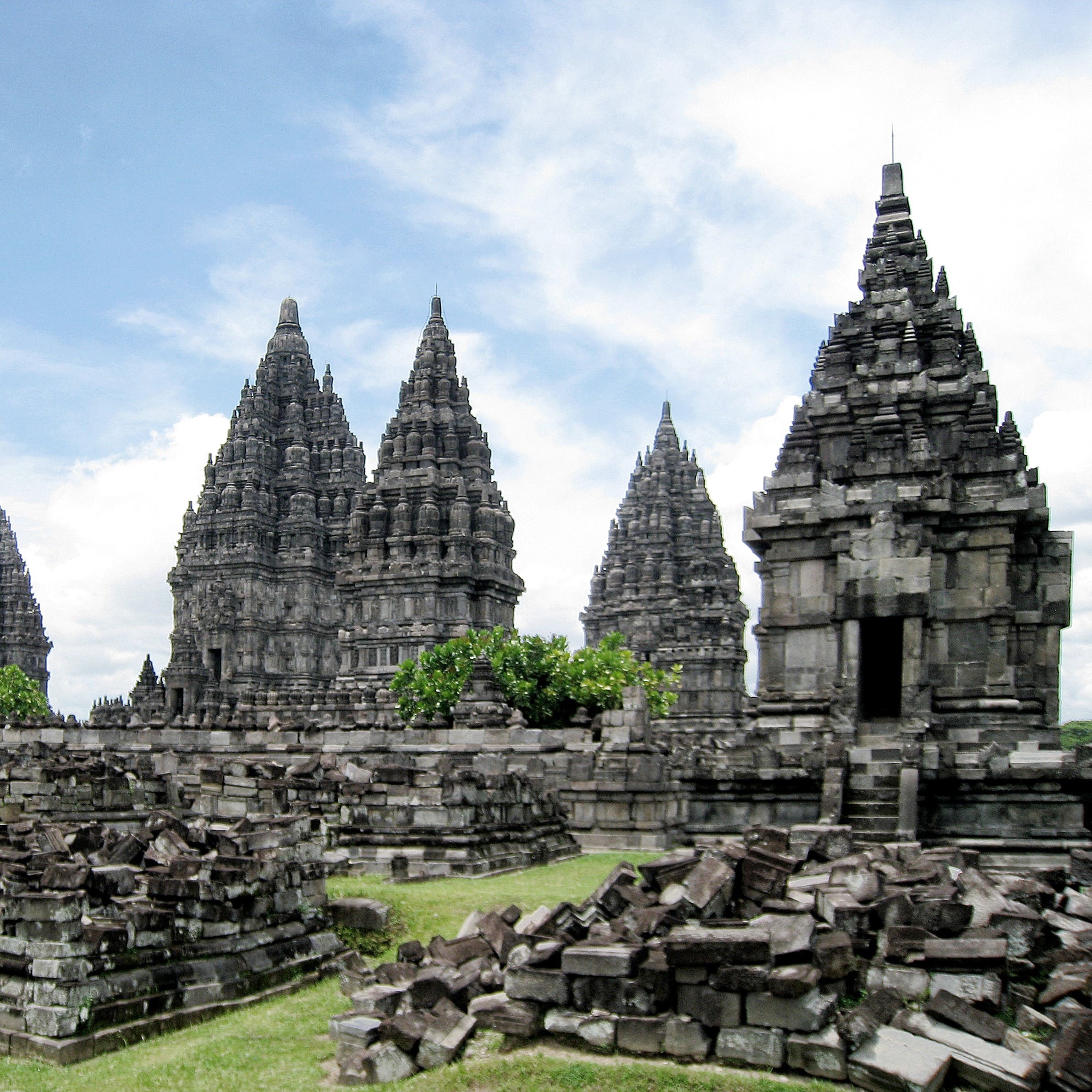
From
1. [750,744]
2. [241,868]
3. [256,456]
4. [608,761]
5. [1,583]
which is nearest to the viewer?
[241,868]

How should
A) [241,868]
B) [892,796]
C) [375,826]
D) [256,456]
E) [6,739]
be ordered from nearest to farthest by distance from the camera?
1. [241,868]
2. [375,826]
3. [892,796]
4. [6,739]
5. [256,456]

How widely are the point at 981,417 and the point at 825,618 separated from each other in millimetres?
4636

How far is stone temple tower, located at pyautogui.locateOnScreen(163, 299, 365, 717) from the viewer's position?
5562cm

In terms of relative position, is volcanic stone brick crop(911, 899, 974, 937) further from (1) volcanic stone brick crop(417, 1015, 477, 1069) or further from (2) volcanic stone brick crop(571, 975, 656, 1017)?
(1) volcanic stone brick crop(417, 1015, 477, 1069)

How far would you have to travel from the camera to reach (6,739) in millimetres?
31953

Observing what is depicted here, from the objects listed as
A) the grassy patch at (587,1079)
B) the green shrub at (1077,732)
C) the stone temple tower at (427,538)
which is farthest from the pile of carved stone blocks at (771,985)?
the green shrub at (1077,732)

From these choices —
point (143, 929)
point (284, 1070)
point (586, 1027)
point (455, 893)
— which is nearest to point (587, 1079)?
point (586, 1027)

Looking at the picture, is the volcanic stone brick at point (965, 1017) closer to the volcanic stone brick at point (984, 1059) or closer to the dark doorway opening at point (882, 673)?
the volcanic stone brick at point (984, 1059)

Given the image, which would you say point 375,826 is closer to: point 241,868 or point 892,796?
point 241,868

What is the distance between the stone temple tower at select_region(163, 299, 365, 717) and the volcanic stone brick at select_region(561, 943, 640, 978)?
152 ft

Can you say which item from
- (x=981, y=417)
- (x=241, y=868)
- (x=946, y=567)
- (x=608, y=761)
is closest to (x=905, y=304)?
(x=981, y=417)

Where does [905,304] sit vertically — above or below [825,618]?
above

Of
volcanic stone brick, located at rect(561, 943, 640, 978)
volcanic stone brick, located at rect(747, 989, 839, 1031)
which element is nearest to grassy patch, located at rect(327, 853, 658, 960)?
volcanic stone brick, located at rect(561, 943, 640, 978)

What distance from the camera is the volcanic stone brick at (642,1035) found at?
698 centimetres
